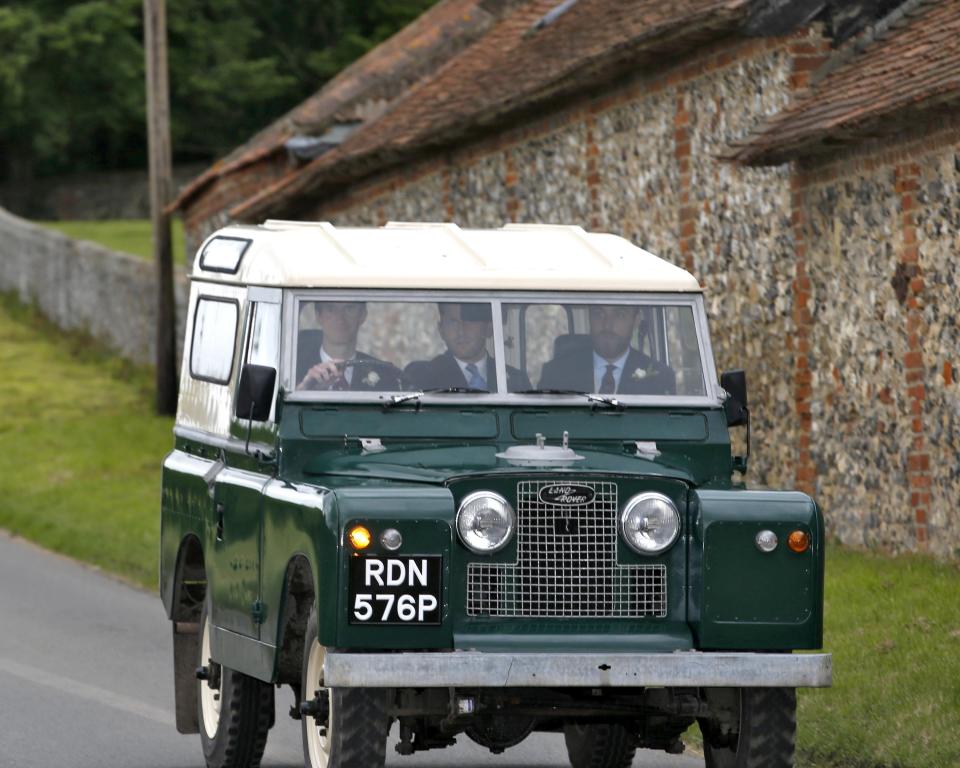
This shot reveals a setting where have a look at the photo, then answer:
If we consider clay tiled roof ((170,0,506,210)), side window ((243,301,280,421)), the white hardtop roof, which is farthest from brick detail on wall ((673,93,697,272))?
clay tiled roof ((170,0,506,210))

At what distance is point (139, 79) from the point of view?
217 feet

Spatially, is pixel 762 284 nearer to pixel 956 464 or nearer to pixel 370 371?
pixel 956 464

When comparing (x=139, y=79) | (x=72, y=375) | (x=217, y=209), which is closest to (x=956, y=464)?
(x=217, y=209)

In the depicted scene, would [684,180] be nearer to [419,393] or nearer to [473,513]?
[419,393]

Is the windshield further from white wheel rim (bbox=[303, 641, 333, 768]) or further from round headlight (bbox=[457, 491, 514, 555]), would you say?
white wheel rim (bbox=[303, 641, 333, 768])

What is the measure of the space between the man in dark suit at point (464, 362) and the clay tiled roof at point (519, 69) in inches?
349

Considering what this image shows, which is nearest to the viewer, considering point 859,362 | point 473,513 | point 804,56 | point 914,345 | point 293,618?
point 473,513

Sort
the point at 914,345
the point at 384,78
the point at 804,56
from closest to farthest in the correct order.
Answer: the point at 914,345, the point at 804,56, the point at 384,78

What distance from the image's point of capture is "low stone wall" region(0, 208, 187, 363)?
115ft

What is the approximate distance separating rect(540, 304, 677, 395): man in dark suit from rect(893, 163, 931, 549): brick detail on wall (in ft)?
21.5

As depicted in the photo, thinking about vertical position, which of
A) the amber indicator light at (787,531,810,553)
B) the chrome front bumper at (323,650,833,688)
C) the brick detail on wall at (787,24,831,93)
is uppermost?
the brick detail on wall at (787,24,831,93)

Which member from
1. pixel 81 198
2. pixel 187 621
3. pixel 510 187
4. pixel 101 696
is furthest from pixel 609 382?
pixel 81 198

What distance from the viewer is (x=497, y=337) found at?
957cm

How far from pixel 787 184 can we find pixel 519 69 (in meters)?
6.48
